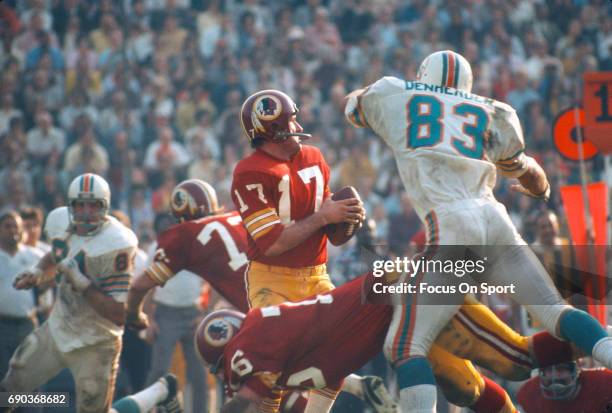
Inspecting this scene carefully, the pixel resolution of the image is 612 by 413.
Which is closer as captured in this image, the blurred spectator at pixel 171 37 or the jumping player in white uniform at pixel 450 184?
the jumping player in white uniform at pixel 450 184

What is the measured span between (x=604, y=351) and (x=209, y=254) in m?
3.46

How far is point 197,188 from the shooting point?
29.6 feet

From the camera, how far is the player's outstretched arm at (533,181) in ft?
21.8

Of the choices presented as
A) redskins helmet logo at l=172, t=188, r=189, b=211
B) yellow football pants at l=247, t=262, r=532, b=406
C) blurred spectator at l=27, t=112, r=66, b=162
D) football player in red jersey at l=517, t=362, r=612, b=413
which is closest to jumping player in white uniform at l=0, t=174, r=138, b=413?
redskins helmet logo at l=172, t=188, r=189, b=211

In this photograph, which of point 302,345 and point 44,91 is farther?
point 44,91

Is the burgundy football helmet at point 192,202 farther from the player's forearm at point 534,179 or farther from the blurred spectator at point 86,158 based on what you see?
the blurred spectator at point 86,158

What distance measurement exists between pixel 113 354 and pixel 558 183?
6068mm

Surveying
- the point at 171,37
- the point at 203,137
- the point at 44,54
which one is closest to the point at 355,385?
the point at 203,137

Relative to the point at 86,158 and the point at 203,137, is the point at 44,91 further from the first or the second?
the point at 203,137

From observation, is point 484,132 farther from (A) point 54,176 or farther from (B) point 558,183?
(A) point 54,176

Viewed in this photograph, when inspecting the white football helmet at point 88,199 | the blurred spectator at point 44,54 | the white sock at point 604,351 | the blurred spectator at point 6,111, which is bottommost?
the white sock at point 604,351

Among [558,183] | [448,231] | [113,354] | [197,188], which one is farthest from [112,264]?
[558,183]

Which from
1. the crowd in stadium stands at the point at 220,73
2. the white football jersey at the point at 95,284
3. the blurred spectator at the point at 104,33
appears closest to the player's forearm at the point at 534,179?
the white football jersey at the point at 95,284

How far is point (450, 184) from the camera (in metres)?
6.32
